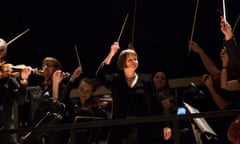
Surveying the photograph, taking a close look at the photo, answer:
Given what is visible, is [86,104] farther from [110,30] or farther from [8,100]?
[110,30]

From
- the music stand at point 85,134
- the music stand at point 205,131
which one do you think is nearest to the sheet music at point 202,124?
the music stand at point 205,131

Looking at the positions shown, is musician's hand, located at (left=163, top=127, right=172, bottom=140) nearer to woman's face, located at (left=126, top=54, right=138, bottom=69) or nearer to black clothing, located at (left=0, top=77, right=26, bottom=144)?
woman's face, located at (left=126, top=54, right=138, bottom=69)

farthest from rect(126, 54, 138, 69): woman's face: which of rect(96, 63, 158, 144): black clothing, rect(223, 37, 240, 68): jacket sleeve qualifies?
rect(223, 37, 240, 68): jacket sleeve

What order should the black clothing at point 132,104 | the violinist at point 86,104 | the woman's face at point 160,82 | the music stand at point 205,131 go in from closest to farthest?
the music stand at point 205,131
the black clothing at point 132,104
the violinist at point 86,104
the woman's face at point 160,82

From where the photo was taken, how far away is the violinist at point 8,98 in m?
3.21

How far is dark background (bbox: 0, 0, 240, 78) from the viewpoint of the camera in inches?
200

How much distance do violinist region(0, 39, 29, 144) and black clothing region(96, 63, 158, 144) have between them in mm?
582

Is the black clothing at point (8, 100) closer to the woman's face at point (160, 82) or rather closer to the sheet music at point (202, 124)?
the woman's face at point (160, 82)

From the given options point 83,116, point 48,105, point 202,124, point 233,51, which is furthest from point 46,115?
point 233,51

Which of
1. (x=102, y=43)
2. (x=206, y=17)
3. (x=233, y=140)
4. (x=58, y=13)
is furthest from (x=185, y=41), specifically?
(x=233, y=140)

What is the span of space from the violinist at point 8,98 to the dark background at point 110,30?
78.5 inches

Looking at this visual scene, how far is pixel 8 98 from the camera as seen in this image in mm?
3371

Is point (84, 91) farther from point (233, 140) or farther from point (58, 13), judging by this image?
point (58, 13)

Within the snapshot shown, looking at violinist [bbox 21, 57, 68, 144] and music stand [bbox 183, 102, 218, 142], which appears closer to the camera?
music stand [bbox 183, 102, 218, 142]
